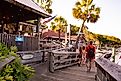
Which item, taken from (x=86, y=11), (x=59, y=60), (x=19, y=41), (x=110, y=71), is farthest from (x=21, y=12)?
(x=86, y=11)

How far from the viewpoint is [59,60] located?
A: 46.5ft

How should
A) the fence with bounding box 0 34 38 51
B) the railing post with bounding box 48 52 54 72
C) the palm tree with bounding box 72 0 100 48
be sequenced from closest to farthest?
1. the railing post with bounding box 48 52 54 72
2. the fence with bounding box 0 34 38 51
3. the palm tree with bounding box 72 0 100 48

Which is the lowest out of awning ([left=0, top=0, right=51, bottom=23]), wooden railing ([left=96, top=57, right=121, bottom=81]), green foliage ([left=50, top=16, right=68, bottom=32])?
wooden railing ([left=96, top=57, right=121, bottom=81])

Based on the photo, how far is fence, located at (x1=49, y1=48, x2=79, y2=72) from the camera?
42.9ft

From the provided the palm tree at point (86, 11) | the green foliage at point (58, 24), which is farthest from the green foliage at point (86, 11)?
the green foliage at point (58, 24)

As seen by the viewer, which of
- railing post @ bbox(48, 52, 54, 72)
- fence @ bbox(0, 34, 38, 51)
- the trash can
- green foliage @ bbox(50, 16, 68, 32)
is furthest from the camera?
green foliage @ bbox(50, 16, 68, 32)

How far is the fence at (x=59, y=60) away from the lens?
42.9 feet

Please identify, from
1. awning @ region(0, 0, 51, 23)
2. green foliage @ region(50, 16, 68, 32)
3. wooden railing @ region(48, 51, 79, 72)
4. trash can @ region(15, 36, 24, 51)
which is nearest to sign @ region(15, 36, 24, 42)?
trash can @ region(15, 36, 24, 51)

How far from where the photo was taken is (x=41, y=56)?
643 inches

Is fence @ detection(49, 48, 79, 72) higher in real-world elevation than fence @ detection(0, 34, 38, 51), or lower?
lower

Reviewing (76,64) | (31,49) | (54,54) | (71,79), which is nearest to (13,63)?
(71,79)

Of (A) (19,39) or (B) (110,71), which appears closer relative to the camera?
(B) (110,71)

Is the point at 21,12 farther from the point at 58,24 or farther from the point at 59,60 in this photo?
the point at 58,24

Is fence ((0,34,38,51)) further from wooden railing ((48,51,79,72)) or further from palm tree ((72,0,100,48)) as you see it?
palm tree ((72,0,100,48))
